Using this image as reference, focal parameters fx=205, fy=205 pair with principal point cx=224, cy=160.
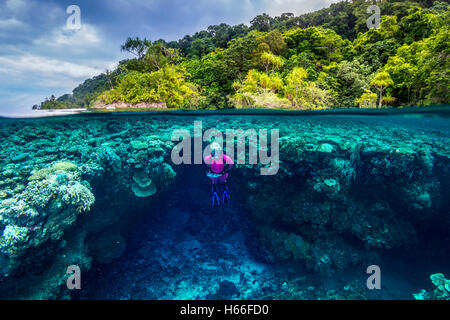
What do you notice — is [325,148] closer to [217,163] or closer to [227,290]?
[217,163]

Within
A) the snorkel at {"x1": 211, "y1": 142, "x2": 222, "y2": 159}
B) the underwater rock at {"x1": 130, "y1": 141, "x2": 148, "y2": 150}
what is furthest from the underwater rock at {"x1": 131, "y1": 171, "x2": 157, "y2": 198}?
the snorkel at {"x1": 211, "y1": 142, "x2": 222, "y2": 159}

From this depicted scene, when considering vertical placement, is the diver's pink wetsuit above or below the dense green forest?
below

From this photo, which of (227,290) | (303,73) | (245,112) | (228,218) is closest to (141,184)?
(228,218)

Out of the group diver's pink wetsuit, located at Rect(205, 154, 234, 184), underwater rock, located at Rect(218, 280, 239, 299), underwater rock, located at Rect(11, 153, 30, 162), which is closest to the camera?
diver's pink wetsuit, located at Rect(205, 154, 234, 184)

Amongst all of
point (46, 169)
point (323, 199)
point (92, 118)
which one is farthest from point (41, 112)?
point (323, 199)

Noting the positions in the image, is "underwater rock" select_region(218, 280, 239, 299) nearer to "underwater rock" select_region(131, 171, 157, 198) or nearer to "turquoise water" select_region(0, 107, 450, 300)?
"turquoise water" select_region(0, 107, 450, 300)

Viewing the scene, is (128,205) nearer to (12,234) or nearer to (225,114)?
(12,234)
